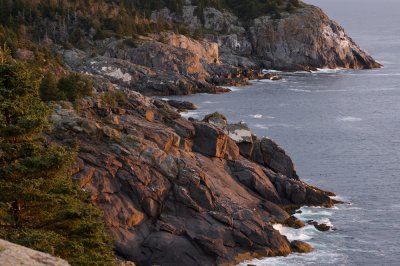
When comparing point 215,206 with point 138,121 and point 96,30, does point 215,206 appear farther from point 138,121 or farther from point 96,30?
point 96,30

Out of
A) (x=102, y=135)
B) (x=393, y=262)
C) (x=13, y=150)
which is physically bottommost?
(x=393, y=262)

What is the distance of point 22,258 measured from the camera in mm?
17203

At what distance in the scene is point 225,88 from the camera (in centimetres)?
12812

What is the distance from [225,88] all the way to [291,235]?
7356 centimetres

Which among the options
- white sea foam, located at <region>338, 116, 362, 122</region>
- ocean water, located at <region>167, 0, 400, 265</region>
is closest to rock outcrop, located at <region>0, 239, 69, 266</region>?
ocean water, located at <region>167, 0, 400, 265</region>

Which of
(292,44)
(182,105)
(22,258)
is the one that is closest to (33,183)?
(22,258)

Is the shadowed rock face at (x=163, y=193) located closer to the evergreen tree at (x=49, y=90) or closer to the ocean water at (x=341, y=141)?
the evergreen tree at (x=49, y=90)

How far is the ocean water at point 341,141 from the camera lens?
5616 centimetres

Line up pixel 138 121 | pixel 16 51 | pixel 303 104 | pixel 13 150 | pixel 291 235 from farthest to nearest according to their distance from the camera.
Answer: pixel 303 104, pixel 16 51, pixel 138 121, pixel 291 235, pixel 13 150

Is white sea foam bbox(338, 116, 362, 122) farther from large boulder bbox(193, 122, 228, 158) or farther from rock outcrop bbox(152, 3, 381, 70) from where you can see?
large boulder bbox(193, 122, 228, 158)

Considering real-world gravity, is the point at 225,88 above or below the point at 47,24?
below

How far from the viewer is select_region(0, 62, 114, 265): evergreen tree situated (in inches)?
1090

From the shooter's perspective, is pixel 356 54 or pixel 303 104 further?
pixel 356 54

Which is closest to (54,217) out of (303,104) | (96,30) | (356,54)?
(303,104)
